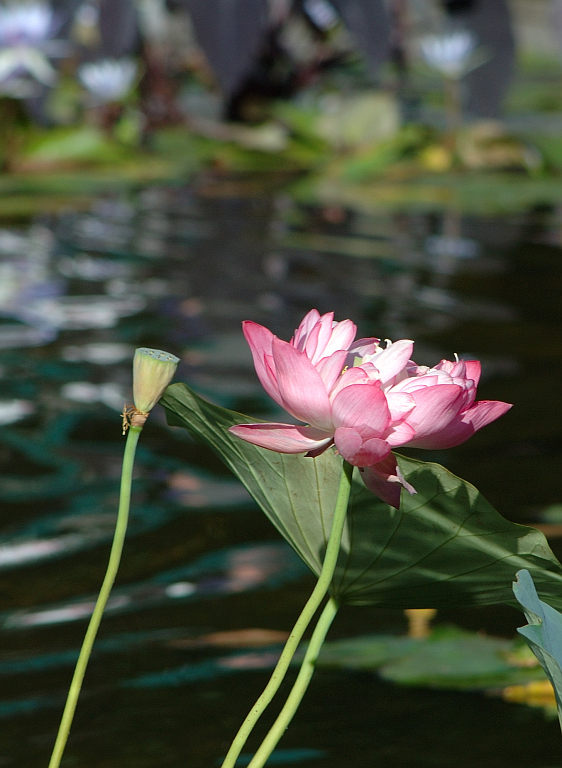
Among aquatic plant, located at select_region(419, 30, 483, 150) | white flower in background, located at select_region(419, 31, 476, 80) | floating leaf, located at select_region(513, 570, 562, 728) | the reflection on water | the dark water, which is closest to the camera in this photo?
floating leaf, located at select_region(513, 570, 562, 728)

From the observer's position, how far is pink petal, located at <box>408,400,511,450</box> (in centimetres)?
41

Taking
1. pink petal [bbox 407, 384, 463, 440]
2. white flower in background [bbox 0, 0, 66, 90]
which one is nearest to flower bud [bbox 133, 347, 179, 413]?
pink petal [bbox 407, 384, 463, 440]

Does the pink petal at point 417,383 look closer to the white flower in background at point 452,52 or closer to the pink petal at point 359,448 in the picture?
the pink petal at point 359,448

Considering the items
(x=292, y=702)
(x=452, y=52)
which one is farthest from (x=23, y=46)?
(x=292, y=702)

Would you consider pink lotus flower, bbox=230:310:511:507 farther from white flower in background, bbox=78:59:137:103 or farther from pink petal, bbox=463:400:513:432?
white flower in background, bbox=78:59:137:103

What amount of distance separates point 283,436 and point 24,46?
3.64 metres

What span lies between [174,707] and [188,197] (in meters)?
2.91

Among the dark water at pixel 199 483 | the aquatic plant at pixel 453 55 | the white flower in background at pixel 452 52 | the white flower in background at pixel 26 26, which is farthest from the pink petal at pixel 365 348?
the white flower in background at pixel 452 52

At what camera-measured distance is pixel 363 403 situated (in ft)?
1.28

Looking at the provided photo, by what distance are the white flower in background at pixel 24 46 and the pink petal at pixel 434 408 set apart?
11.5ft

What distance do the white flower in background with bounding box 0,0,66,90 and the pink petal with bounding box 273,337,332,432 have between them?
3.50 m

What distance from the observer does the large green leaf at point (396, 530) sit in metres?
0.45

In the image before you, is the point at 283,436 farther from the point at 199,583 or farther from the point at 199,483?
the point at 199,483

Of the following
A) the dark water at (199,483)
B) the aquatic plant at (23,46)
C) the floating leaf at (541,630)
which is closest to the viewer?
the floating leaf at (541,630)
